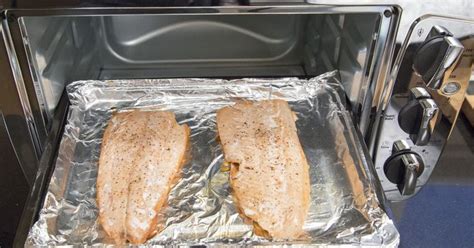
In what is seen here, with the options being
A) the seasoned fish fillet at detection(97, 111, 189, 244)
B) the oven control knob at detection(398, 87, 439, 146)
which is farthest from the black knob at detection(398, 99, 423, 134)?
the seasoned fish fillet at detection(97, 111, 189, 244)

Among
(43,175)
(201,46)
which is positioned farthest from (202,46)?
(43,175)

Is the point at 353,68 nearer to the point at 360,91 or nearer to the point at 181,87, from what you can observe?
the point at 360,91

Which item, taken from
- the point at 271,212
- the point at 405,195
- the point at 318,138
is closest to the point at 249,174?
the point at 271,212

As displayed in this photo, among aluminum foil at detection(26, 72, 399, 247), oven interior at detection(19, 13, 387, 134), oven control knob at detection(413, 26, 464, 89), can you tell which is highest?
oven control knob at detection(413, 26, 464, 89)

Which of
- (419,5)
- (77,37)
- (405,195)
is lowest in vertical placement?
(405,195)

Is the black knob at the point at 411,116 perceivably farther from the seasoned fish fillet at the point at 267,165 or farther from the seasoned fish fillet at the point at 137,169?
the seasoned fish fillet at the point at 137,169

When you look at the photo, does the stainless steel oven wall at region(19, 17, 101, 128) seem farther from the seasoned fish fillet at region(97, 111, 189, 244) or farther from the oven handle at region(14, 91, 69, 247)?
the seasoned fish fillet at region(97, 111, 189, 244)
